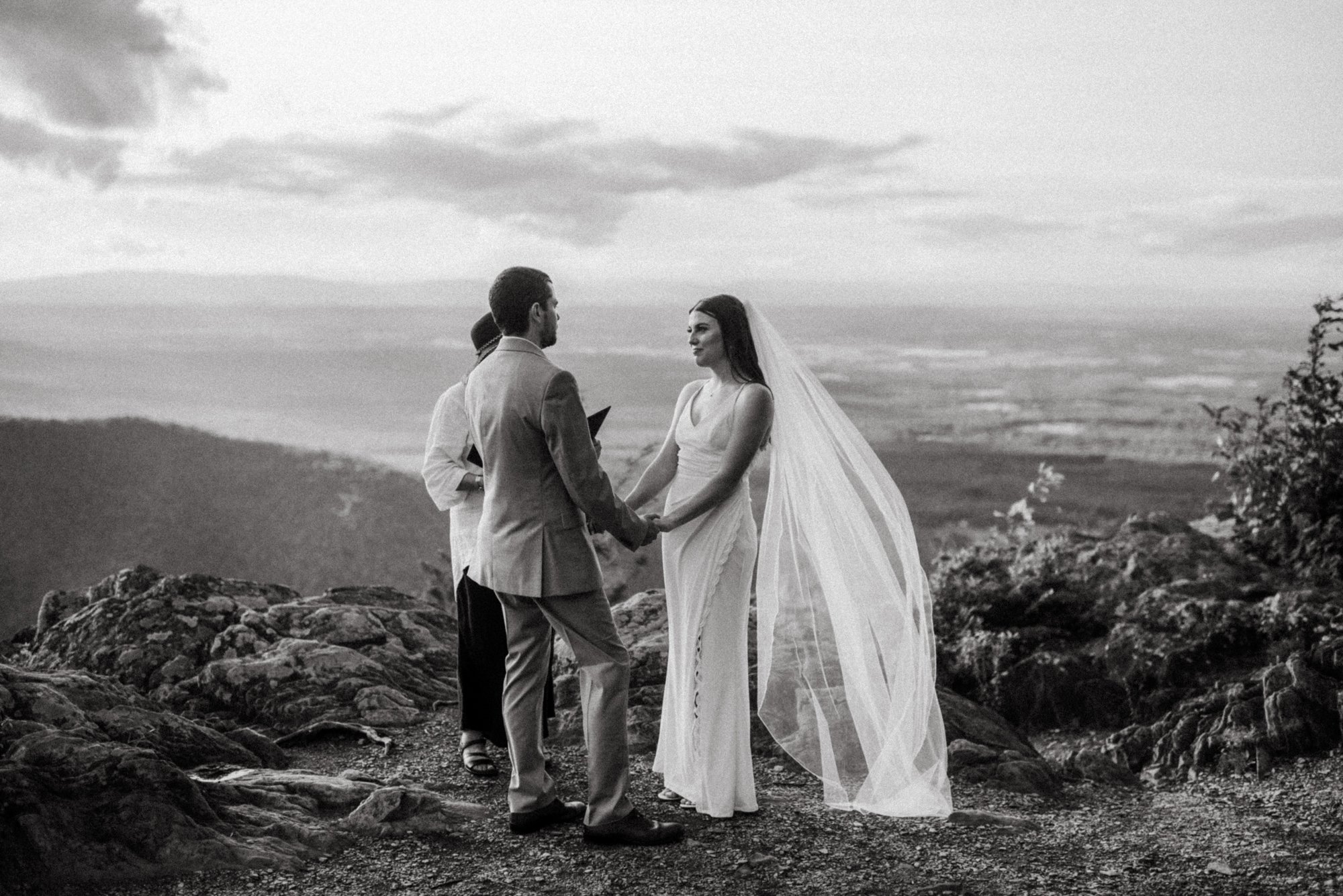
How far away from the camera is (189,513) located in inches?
841

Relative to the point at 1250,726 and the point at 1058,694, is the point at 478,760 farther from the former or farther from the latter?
the point at 1250,726

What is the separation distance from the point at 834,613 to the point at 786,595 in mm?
242

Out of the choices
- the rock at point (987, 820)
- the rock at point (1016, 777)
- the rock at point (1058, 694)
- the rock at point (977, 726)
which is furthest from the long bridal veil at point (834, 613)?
the rock at point (1058, 694)

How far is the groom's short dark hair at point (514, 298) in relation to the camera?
4.54 m

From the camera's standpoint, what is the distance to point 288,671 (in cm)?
719

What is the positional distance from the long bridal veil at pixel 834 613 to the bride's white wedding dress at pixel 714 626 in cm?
34

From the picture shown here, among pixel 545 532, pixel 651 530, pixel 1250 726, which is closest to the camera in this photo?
pixel 545 532

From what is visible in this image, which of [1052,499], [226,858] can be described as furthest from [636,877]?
[1052,499]

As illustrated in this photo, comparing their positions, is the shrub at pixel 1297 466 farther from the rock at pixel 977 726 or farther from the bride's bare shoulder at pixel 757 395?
the bride's bare shoulder at pixel 757 395

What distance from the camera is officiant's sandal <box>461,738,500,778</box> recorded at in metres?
5.68

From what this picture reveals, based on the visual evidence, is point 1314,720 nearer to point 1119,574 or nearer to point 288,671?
point 1119,574

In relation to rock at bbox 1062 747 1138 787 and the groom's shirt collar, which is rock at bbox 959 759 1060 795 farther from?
the groom's shirt collar

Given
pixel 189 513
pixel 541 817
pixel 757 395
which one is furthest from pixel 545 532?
pixel 189 513

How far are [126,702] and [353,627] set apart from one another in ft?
7.48
